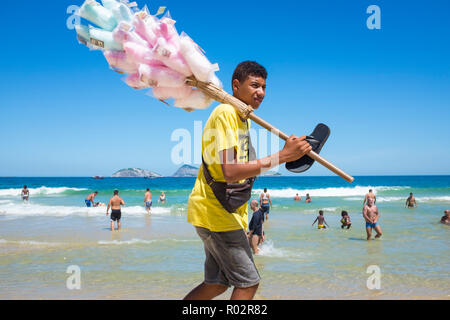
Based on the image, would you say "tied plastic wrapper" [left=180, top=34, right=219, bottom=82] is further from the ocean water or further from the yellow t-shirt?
the ocean water

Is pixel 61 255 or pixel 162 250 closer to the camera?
pixel 61 255

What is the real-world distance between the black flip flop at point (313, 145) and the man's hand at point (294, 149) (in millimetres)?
85

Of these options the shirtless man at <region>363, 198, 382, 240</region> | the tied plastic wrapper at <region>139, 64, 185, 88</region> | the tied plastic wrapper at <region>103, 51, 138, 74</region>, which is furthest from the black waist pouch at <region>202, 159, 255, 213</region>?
the shirtless man at <region>363, 198, 382, 240</region>

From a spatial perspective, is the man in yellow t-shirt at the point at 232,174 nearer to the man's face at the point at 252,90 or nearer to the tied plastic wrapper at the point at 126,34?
the man's face at the point at 252,90

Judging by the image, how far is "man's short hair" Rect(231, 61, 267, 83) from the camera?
2.57 m

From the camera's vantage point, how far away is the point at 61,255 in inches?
371

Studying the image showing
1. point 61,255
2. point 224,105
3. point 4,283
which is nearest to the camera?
point 224,105

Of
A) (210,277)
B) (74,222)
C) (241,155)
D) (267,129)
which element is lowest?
(74,222)

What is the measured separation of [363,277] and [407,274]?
972mm

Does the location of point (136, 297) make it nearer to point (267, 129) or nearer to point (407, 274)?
point (267, 129)

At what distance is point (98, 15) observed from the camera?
2.55 metres
